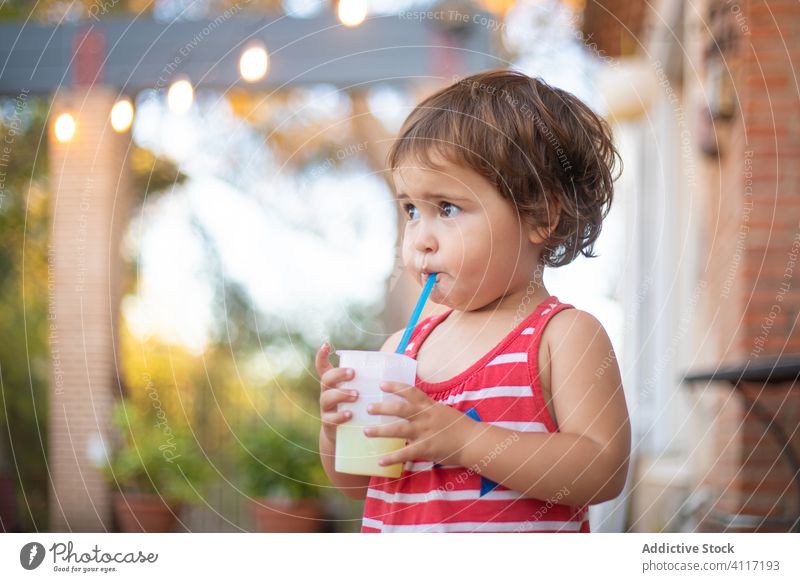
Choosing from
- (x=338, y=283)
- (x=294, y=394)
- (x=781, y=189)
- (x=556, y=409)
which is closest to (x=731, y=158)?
(x=781, y=189)

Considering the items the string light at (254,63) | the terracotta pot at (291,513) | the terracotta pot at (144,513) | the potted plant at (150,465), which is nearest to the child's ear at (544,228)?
the string light at (254,63)

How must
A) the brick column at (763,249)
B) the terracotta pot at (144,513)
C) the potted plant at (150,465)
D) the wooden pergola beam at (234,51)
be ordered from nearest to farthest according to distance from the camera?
the brick column at (763,249) → the wooden pergola beam at (234,51) → the terracotta pot at (144,513) → the potted plant at (150,465)

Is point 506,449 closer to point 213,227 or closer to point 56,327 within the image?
point 213,227

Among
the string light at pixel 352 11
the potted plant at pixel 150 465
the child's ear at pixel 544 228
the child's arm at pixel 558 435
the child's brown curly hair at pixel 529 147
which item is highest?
the string light at pixel 352 11

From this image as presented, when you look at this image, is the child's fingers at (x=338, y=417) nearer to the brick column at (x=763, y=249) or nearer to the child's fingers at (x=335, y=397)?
the child's fingers at (x=335, y=397)

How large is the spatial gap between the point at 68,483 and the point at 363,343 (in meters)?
1.85

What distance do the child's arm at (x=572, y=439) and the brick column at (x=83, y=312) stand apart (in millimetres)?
3855

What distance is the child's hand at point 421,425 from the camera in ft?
3.61

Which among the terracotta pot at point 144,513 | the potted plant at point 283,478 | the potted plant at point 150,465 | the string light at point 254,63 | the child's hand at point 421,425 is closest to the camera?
the child's hand at point 421,425

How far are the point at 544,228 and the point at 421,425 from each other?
32 cm

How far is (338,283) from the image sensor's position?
11.1 ft

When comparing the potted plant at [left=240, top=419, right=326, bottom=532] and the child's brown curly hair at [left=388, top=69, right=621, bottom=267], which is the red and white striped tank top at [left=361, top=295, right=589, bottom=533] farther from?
the potted plant at [left=240, top=419, right=326, bottom=532]

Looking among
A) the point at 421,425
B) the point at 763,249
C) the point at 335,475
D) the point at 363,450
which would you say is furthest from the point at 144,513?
the point at 421,425

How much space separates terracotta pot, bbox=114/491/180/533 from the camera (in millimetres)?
4012
